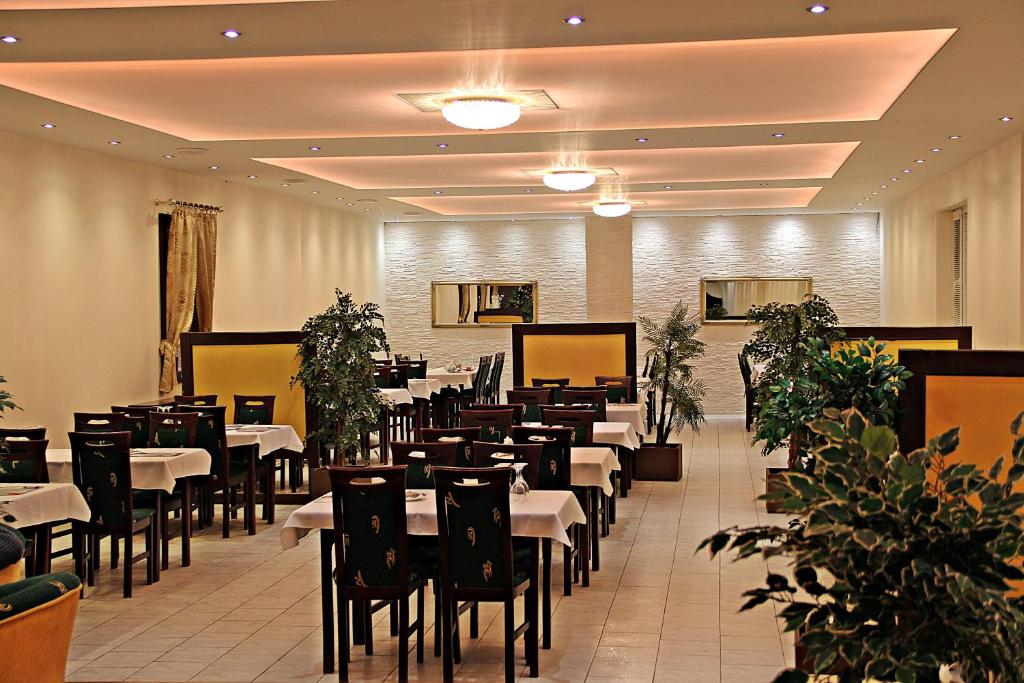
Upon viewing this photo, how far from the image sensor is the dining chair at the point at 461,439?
662cm

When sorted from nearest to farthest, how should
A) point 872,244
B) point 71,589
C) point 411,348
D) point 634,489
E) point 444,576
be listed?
1. point 71,589
2. point 444,576
3. point 634,489
4. point 872,244
5. point 411,348

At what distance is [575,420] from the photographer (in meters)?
8.25

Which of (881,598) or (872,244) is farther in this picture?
(872,244)

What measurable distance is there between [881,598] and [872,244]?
18653mm

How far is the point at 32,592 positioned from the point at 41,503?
2.99 m

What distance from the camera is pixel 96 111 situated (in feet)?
31.3

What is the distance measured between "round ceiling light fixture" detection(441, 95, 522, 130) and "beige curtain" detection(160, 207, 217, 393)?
5695 mm

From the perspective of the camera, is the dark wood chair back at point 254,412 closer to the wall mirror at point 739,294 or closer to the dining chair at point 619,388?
the dining chair at point 619,388

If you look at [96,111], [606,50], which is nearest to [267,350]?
[96,111]

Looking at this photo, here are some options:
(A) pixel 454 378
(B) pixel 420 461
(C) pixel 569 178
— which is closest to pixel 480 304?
(A) pixel 454 378

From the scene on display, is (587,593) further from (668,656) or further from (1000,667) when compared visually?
(1000,667)

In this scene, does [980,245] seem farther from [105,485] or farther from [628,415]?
[105,485]

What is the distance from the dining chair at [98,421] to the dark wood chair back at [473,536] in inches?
147

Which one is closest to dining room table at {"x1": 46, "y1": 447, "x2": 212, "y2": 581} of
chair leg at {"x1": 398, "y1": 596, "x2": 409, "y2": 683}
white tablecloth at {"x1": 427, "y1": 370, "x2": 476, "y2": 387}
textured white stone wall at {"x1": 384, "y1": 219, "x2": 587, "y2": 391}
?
chair leg at {"x1": 398, "y1": 596, "x2": 409, "y2": 683}
